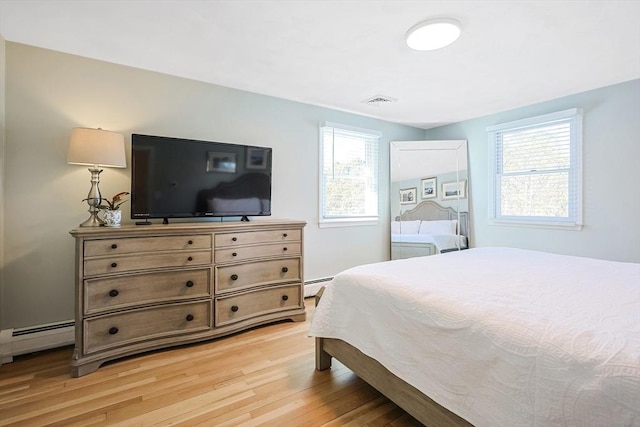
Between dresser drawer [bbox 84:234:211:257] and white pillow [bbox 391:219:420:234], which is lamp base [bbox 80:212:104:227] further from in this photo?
white pillow [bbox 391:219:420:234]

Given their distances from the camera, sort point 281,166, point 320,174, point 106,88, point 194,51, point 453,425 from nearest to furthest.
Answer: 1. point 453,425
2. point 194,51
3. point 106,88
4. point 281,166
5. point 320,174

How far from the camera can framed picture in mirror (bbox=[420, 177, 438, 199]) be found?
172 inches

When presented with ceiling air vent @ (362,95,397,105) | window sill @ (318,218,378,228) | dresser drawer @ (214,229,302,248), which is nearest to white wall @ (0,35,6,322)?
dresser drawer @ (214,229,302,248)

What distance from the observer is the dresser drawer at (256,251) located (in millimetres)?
2545

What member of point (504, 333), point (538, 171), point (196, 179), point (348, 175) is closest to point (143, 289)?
point (196, 179)

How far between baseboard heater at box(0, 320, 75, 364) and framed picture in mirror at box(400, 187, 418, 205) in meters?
3.89

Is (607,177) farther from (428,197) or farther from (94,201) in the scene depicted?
(94,201)

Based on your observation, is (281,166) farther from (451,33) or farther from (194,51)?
(451,33)

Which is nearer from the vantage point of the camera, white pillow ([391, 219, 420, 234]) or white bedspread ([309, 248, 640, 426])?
white bedspread ([309, 248, 640, 426])

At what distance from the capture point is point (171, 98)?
2.85 metres

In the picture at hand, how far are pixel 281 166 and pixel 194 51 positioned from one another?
55.5 inches

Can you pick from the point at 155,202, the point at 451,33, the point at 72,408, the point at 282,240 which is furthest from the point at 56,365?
the point at 451,33

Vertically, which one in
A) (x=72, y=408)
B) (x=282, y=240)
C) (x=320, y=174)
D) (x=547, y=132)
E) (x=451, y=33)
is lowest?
(x=72, y=408)

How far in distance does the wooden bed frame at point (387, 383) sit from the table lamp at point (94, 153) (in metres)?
1.82
